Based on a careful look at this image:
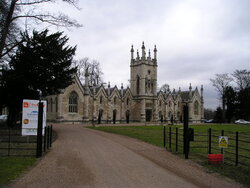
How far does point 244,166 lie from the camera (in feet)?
33.6

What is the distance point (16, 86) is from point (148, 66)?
113ft

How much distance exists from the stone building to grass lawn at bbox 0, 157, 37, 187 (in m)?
30.0

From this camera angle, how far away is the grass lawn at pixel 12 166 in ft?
25.3

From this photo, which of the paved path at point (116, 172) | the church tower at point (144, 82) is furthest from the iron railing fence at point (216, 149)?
the church tower at point (144, 82)

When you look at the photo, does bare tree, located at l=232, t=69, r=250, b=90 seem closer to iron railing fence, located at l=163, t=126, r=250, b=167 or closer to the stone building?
the stone building

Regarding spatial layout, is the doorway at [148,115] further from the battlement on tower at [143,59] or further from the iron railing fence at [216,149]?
the iron railing fence at [216,149]

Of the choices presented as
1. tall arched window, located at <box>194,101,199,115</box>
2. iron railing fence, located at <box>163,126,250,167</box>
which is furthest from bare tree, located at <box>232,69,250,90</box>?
iron railing fence, located at <box>163,126,250,167</box>

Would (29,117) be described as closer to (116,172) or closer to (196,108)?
(116,172)

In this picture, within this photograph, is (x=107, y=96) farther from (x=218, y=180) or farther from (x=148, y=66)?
(x=218, y=180)

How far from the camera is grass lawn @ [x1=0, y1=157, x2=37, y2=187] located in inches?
304

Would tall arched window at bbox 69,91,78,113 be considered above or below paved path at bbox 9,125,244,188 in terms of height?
above

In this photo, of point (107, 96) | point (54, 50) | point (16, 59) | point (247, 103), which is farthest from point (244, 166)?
point (247, 103)

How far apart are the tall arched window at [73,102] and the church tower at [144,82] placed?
1545 cm

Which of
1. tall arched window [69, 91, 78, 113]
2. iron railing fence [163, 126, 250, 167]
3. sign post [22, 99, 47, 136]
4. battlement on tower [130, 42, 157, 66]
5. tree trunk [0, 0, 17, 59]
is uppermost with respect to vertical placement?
battlement on tower [130, 42, 157, 66]
